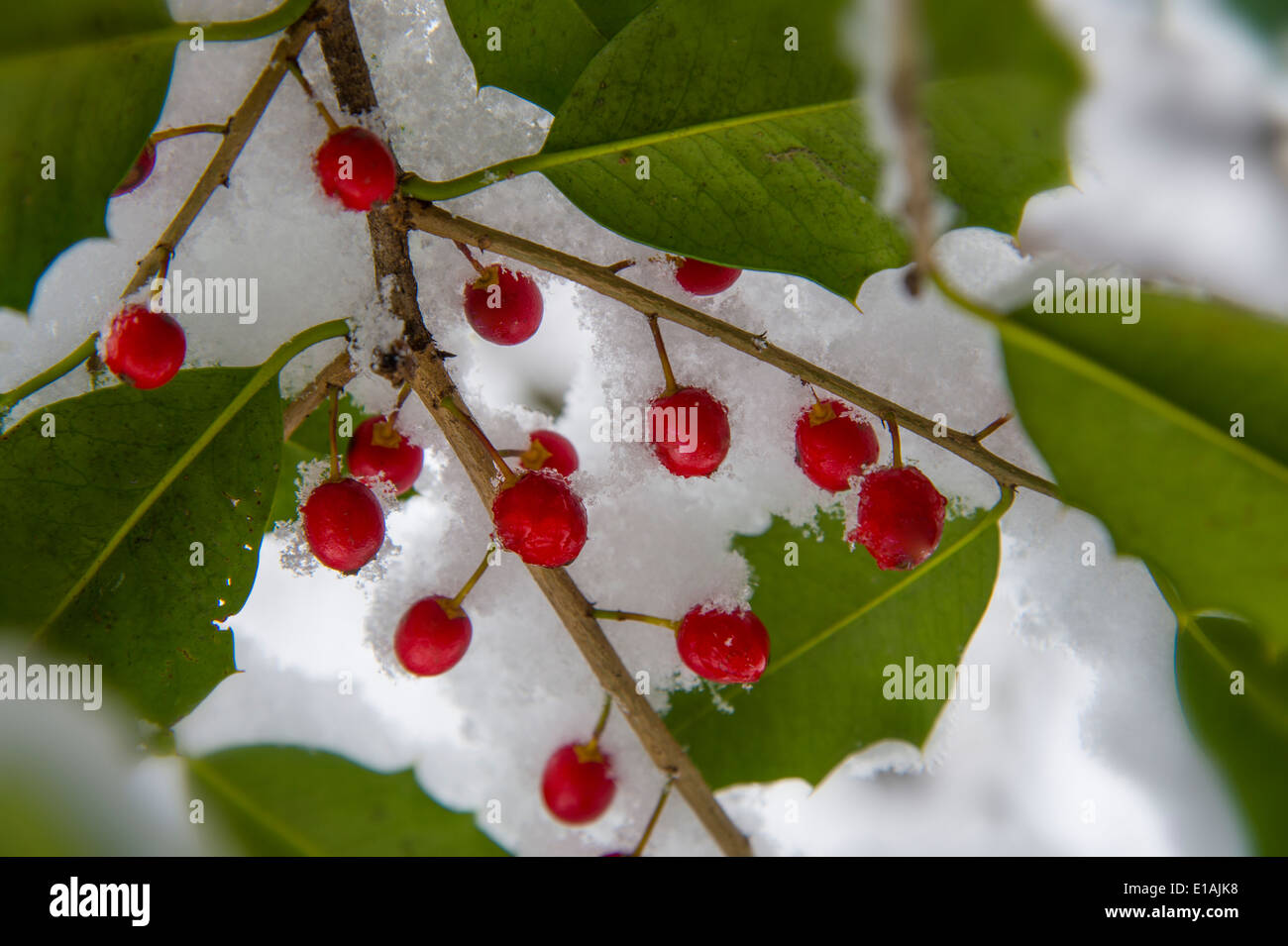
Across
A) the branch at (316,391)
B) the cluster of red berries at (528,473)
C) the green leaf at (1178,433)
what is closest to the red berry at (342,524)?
the cluster of red berries at (528,473)

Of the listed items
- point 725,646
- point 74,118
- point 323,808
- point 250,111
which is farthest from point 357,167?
point 323,808

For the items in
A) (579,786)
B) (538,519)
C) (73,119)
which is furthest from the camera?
(579,786)

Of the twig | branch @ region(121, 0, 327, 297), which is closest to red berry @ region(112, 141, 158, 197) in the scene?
branch @ region(121, 0, 327, 297)

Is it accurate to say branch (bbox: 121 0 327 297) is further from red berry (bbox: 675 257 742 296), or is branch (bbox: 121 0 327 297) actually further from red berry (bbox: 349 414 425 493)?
red berry (bbox: 675 257 742 296)

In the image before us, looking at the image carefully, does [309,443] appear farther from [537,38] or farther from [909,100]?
[909,100]

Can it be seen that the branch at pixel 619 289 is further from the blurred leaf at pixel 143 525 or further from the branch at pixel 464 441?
the blurred leaf at pixel 143 525
